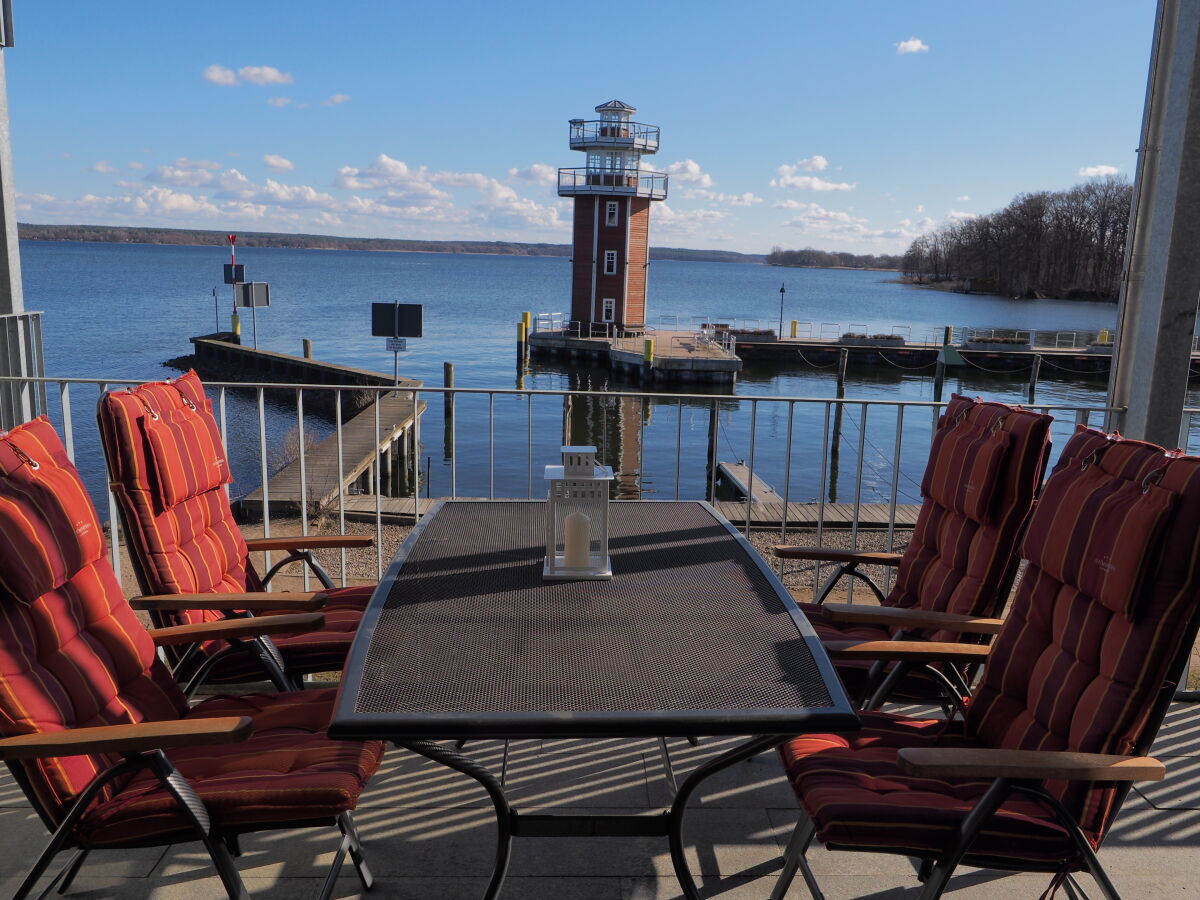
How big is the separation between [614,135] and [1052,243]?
5090 centimetres

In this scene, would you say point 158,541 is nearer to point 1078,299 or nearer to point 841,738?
point 841,738

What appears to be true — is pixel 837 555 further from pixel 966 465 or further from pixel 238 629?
pixel 238 629

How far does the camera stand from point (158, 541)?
7.60 feet

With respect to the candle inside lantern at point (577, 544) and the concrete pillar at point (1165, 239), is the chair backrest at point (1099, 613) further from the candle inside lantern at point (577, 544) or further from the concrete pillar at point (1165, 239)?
the concrete pillar at point (1165, 239)

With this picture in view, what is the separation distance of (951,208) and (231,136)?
204 feet

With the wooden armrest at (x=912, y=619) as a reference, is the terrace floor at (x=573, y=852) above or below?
below

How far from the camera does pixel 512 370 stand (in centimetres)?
3616

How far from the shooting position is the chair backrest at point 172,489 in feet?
7.46

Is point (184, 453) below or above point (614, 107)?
below

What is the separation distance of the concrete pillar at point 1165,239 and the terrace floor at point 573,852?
49.7 inches

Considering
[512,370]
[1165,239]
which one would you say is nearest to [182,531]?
[1165,239]

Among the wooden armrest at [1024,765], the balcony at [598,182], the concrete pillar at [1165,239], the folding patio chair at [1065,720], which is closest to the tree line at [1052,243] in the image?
the balcony at [598,182]

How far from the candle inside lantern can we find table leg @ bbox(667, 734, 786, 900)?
1.75 ft

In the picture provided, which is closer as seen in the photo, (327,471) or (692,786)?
(692,786)
